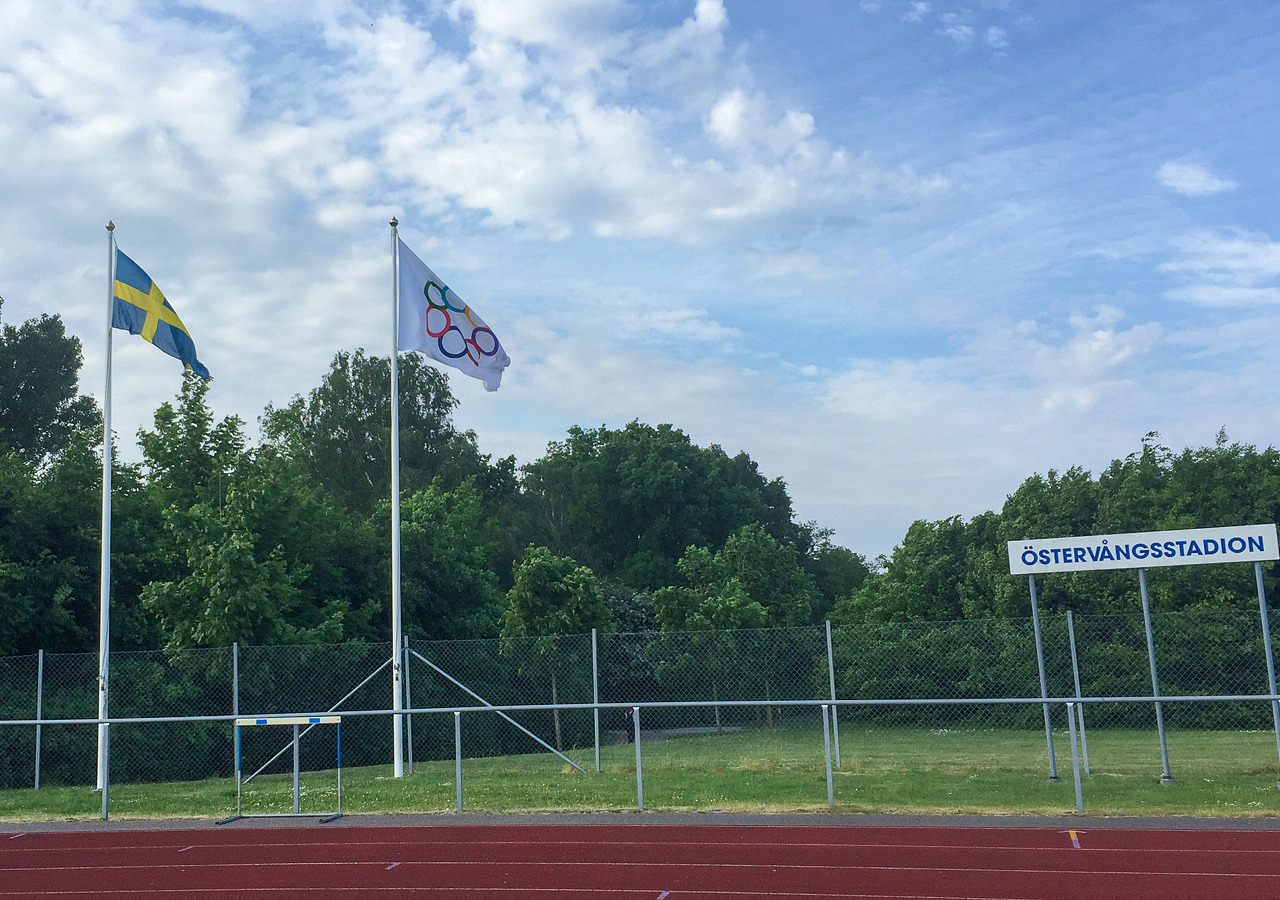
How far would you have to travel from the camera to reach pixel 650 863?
1185 cm

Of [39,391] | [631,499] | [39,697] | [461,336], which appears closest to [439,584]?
[461,336]

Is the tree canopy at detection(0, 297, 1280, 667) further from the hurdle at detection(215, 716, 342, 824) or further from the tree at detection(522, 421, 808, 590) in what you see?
the hurdle at detection(215, 716, 342, 824)

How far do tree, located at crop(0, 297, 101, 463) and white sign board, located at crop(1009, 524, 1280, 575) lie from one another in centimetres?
4449

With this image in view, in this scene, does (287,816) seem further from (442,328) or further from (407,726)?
(442,328)

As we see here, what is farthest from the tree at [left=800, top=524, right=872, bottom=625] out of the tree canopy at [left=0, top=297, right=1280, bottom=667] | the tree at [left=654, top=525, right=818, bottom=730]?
the tree at [left=654, top=525, right=818, bottom=730]

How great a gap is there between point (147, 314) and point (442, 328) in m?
5.44

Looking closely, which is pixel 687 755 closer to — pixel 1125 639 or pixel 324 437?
pixel 1125 639

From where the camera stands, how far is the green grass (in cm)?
1498

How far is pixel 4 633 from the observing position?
2447 centimetres

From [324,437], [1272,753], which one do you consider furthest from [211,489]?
[324,437]

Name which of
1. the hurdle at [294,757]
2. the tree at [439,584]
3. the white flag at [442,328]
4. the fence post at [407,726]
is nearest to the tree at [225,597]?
the fence post at [407,726]

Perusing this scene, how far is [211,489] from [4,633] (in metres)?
5.72

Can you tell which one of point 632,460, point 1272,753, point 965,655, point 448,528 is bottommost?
point 1272,753

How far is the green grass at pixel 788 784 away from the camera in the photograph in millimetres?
14977
